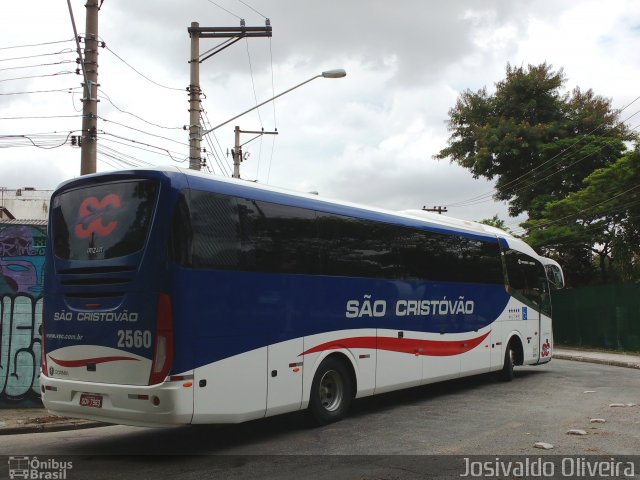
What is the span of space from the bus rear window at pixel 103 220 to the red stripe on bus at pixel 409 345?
289cm

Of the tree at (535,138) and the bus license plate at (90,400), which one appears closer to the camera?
the bus license plate at (90,400)

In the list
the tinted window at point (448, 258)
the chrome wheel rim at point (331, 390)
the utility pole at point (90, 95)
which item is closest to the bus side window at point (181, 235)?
the chrome wheel rim at point (331, 390)

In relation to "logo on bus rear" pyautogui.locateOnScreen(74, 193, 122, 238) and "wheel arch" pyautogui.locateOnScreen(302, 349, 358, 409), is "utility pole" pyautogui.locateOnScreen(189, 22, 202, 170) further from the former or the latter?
"logo on bus rear" pyautogui.locateOnScreen(74, 193, 122, 238)

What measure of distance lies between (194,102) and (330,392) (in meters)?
10.7

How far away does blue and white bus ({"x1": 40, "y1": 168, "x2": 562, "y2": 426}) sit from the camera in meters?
6.96

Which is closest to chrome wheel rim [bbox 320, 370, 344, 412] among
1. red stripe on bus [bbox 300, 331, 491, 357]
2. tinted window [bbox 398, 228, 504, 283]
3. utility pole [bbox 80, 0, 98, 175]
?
red stripe on bus [bbox 300, 331, 491, 357]

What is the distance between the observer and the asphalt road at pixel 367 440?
6.74 meters

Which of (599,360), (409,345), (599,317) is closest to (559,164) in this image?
(599,317)

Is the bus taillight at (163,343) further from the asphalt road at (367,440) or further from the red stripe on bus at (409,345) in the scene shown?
the red stripe on bus at (409,345)

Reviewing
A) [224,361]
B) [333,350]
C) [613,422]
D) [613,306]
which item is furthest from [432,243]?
[613,306]

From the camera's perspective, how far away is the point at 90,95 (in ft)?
39.5

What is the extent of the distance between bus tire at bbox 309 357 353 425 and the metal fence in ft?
59.7

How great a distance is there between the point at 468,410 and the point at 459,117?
1045 inches

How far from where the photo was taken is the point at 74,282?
7.64m
